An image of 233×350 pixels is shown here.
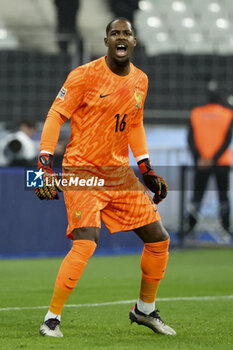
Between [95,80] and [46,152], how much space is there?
1.88 feet

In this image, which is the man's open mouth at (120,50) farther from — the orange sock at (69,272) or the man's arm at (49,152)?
the orange sock at (69,272)

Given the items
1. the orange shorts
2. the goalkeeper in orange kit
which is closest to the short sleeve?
the goalkeeper in orange kit

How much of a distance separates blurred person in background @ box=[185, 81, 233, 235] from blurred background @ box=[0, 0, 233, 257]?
0.43 ft

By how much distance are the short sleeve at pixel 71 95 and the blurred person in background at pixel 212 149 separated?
764cm

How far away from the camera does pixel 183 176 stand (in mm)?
12742

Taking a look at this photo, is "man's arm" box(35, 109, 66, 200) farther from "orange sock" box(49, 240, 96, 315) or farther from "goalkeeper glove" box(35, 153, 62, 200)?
"orange sock" box(49, 240, 96, 315)

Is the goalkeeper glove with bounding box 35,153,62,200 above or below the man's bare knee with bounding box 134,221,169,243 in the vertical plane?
above

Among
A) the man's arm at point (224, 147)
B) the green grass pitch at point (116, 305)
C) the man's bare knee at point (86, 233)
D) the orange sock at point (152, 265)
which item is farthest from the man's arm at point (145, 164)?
the man's arm at point (224, 147)

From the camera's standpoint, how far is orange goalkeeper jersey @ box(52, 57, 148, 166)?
529 cm

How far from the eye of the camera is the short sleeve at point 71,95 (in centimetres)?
527

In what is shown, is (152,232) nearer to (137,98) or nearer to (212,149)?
(137,98)

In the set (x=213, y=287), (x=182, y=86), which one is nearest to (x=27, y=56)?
(x=182, y=86)

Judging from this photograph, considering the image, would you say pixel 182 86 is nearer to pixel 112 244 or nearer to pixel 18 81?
pixel 18 81

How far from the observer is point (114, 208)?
5426mm
